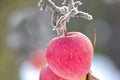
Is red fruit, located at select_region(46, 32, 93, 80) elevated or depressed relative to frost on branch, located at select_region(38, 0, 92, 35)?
depressed

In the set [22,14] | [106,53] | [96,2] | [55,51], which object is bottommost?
[106,53]

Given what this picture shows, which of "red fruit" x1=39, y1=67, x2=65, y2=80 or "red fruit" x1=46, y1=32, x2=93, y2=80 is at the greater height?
"red fruit" x1=46, y1=32, x2=93, y2=80

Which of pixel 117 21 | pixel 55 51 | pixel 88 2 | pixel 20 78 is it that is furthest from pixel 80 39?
pixel 117 21

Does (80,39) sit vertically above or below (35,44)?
above

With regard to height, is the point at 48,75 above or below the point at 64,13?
below

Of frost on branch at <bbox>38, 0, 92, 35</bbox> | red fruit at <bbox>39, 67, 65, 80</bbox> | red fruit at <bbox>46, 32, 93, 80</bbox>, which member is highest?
frost on branch at <bbox>38, 0, 92, 35</bbox>

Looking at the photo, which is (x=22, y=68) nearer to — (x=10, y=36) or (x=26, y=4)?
(x=10, y=36)
